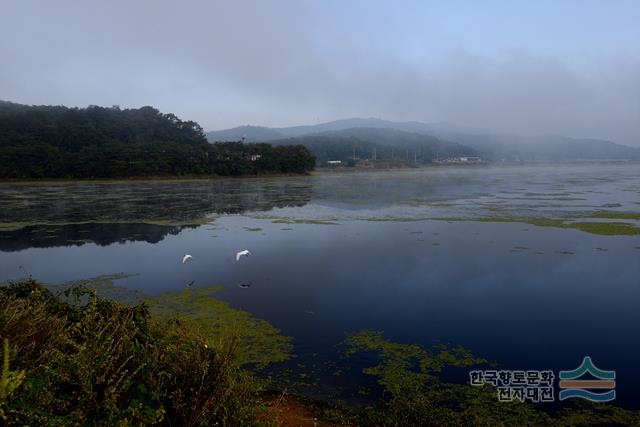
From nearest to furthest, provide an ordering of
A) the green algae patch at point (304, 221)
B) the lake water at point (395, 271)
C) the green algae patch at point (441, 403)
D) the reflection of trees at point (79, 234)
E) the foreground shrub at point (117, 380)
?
the foreground shrub at point (117, 380)
the green algae patch at point (441, 403)
the lake water at point (395, 271)
the reflection of trees at point (79, 234)
the green algae patch at point (304, 221)

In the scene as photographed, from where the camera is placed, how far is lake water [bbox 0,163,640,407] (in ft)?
30.3

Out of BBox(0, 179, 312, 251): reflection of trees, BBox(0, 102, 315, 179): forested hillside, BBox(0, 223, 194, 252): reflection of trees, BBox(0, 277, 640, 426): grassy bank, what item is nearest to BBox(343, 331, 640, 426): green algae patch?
BBox(0, 277, 640, 426): grassy bank

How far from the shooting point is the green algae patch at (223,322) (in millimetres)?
8570

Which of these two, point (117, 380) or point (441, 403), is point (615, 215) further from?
point (117, 380)

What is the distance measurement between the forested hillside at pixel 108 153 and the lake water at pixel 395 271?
4931cm

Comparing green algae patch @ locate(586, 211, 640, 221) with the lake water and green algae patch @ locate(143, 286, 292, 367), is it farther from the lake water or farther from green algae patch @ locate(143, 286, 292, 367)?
green algae patch @ locate(143, 286, 292, 367)

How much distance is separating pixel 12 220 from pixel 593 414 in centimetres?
3158

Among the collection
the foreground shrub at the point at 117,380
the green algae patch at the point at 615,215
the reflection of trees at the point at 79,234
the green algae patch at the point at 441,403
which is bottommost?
the green algae patch at the point at 441,403

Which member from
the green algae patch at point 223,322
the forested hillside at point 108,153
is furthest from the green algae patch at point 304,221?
the forested hillside at point 108,153

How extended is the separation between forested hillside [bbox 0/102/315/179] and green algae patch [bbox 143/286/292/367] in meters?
70.9

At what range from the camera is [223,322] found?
33.3 feet

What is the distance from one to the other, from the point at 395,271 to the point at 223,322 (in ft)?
21.4

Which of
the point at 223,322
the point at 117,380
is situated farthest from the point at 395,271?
the point at 117,380

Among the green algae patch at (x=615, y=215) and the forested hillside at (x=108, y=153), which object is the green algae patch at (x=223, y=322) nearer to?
the green algae patch at (x=615, y=215)
